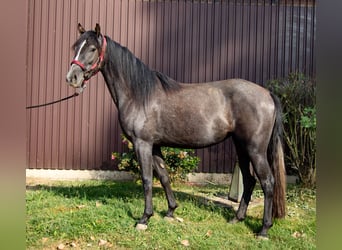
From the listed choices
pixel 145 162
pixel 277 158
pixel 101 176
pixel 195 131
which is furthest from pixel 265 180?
pixel 101 176

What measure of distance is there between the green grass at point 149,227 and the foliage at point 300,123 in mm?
1001

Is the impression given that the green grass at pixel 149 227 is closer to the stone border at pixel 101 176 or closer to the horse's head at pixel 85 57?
the stone border at pixel 101 176

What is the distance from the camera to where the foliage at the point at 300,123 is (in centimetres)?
569

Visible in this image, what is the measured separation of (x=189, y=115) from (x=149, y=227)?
132cm

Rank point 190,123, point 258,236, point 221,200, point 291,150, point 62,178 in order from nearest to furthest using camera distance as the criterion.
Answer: point 258,236, point 190,123, point 221,200, point 291,150, point 62,178

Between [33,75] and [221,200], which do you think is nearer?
[221,200]

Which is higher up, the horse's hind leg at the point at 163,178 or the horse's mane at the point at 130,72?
the horse's mane at the point at 130,72

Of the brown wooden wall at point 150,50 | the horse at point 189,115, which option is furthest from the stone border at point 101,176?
the horse at point 189,115

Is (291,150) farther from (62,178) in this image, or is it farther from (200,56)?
(62,178)

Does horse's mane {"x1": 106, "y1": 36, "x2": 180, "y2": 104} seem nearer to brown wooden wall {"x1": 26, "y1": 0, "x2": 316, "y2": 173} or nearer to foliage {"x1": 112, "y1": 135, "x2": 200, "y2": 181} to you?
foliage {"x1": 112, "y1": 135, "x2": 200, "y2": 181}

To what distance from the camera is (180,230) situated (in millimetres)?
3539

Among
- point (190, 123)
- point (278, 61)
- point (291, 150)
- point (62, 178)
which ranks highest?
point (278, 61)
